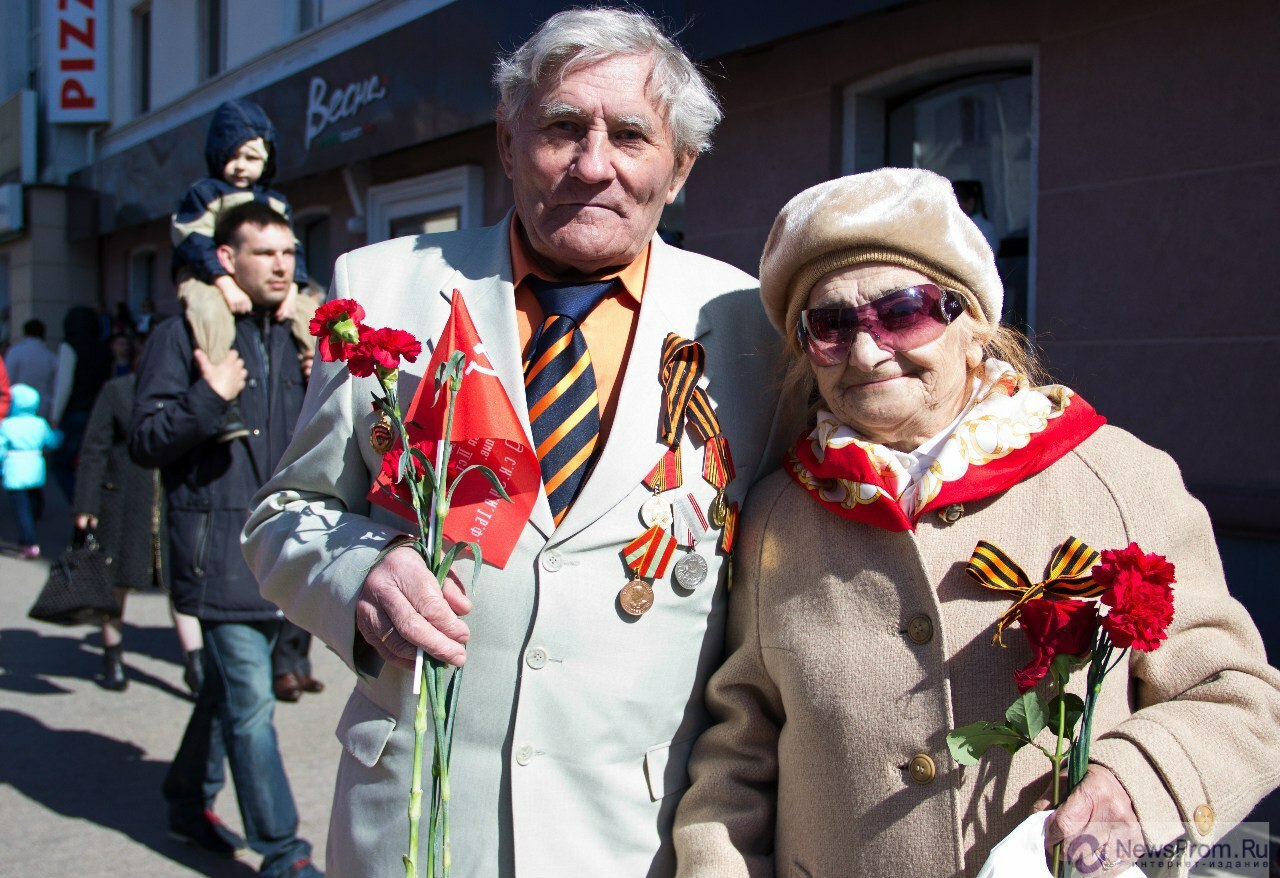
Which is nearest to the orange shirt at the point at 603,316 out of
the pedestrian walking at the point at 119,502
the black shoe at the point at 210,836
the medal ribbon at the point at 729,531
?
the medal ribbon at the point at 729,531

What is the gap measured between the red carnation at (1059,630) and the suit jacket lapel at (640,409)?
0.67 metres

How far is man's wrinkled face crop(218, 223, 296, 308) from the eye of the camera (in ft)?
12.9

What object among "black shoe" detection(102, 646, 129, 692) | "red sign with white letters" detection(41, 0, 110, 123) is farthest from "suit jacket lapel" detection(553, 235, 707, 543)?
"red sign with white letters" detection(41, 0, 110, 123)

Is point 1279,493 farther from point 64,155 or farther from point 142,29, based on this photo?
point 64,155

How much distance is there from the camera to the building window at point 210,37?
47.3 feet

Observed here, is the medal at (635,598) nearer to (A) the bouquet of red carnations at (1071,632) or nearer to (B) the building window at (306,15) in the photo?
(A) the bouquet of red carnations at (1071,632)

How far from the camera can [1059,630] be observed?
1.53 m

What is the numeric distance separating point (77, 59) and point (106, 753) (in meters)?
15.7

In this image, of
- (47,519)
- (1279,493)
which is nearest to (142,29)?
(47,519)

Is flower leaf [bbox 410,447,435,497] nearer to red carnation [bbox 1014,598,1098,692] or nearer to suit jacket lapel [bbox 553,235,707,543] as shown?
suit jacket lapel [bbox 553,235,707,543]

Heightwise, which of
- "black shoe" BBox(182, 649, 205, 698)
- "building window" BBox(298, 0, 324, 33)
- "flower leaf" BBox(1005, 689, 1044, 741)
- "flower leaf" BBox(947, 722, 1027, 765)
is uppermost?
"building window" BBox(298, 0, 324, 33)

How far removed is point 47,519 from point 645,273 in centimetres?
1195

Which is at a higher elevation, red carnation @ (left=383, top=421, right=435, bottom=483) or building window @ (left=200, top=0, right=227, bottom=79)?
building window @ (left=200, top=0, right=227, bottom=79)

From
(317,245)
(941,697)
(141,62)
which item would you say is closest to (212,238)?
(941,697)
